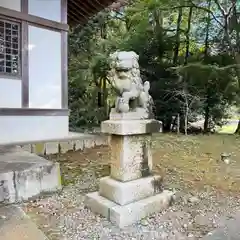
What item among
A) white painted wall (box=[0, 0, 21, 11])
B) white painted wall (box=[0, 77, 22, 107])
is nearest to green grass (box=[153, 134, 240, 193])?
white painted wall (box=[0, 77, 22, 107])

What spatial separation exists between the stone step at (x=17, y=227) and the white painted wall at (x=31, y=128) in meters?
2.87

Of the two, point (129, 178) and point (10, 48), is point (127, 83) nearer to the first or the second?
point (129, 178)

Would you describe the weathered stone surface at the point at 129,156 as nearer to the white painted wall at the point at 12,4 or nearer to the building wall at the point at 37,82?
the building wall at the point at 37,82

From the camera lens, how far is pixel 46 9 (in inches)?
234

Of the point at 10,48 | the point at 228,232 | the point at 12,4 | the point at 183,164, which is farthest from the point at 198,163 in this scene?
the point at 12,4

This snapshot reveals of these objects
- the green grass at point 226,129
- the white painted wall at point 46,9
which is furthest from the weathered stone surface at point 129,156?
the green grass at point 226,129

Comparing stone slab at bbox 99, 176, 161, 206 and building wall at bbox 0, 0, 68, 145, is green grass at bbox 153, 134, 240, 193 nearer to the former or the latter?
stone slab at bbox 99, 176, 161, 206

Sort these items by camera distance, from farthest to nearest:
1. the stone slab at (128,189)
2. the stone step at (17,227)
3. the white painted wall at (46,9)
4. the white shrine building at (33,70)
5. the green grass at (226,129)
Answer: the green grass at (226,129), the white painted wall at (46,9), the white shrine building at (33,70), the stone slab at (128,189), the stone step at (17,227)

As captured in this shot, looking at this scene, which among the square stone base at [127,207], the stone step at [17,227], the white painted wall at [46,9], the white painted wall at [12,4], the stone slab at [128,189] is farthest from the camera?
the white painted wall at [46,9]

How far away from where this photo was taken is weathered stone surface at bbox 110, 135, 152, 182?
2773mm

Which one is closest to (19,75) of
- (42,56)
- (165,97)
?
(42,56)

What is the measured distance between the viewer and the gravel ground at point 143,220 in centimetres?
245

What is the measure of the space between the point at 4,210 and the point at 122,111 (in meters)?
1.50

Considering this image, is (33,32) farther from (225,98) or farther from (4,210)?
(225,98)
